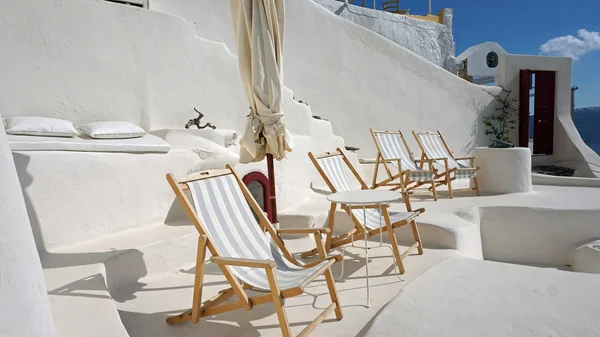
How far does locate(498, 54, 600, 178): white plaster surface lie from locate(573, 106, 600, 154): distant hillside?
26.3 m

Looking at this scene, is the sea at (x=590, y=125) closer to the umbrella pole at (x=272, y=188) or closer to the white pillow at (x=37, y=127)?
the umbrella pole at (x=272, y=188)

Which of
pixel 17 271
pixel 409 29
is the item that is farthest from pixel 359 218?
pixel 409 29

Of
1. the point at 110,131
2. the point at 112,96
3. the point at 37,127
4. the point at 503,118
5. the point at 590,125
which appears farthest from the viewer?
the point at 590,125

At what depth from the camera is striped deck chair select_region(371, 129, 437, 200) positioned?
5809 mm

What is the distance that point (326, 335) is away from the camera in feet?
7.86

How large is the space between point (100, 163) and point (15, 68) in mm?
1663

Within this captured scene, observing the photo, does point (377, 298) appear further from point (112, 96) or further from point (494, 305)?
point (112, 96)

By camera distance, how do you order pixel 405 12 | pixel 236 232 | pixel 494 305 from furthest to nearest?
pixel 405 12
pixel 236 232
pixel 494 305

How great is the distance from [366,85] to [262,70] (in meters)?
5.77

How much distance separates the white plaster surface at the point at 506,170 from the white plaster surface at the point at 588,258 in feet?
5.24

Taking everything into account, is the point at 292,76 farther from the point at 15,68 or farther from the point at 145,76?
the point at 15,68

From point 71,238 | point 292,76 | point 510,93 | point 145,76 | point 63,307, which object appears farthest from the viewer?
point 510,93

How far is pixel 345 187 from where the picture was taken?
14.2 feet

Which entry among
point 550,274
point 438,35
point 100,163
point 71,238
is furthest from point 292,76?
point 438,35
